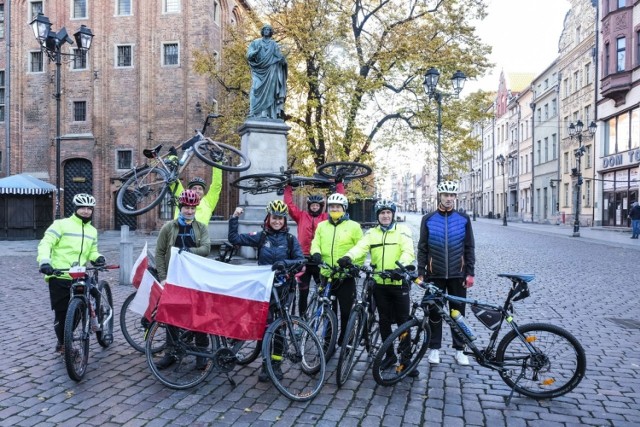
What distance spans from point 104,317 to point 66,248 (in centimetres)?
106

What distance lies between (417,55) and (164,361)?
18347 millimetres

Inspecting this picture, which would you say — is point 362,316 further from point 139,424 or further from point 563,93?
point 563,93

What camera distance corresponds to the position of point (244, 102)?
2466 cm

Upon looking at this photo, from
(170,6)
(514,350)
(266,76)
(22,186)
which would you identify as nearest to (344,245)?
(514,350)

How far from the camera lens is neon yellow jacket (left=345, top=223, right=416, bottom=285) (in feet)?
18.8

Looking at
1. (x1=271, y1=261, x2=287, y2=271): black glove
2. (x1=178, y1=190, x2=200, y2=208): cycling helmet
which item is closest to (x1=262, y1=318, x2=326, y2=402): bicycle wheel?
(x1=271, y1=261, x2=287, y2=271): black glove

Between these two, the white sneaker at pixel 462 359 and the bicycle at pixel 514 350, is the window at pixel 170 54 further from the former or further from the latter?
the bicycle at pixel 514 350

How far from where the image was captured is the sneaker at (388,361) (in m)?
5.32

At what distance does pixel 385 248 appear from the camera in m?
5.80

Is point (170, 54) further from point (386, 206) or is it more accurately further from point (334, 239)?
point (386, 206)

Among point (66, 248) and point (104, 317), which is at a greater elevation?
point (66, 248)

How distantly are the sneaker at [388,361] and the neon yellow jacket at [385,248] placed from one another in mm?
786

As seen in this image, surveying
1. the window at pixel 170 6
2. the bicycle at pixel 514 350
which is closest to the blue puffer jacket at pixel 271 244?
the bicycle at pixel 514 350

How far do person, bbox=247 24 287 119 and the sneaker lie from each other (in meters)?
9.80
